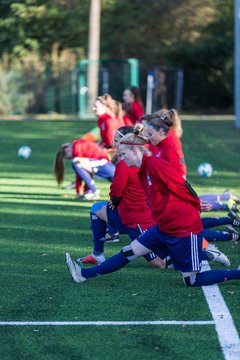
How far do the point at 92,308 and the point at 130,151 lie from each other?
1414mm

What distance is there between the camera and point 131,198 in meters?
8.55

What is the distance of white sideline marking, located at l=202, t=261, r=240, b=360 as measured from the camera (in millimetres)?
5902

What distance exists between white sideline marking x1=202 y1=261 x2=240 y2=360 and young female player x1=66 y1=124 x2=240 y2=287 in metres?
0.15

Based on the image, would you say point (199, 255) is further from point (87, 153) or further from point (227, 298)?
point (87, 153)

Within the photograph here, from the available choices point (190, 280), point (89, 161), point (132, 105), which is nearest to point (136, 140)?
point (190, 280)

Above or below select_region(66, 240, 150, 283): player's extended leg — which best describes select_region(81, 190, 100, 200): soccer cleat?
below

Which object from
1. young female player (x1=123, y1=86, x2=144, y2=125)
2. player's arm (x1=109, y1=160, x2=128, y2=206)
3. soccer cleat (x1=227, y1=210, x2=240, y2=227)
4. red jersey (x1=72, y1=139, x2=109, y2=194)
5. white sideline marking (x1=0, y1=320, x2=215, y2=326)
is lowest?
white sideline marking (x1=0, y1=320, x2=215, y2=326)

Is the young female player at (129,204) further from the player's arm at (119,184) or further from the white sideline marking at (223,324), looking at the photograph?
the white sideline marking at (223,324)

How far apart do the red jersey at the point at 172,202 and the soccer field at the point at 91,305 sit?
1.87ft

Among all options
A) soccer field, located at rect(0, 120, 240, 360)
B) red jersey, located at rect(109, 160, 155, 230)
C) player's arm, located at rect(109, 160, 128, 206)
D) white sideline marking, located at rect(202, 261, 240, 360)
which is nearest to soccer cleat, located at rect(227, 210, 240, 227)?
soccer field, located at rect(0, 120, 240, 360)

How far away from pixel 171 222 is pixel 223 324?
3.85 ft

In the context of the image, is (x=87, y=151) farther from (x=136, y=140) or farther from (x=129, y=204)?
(x=136, y=140)

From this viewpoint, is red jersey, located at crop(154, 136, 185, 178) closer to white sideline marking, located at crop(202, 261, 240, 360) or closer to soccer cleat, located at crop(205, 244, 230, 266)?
soccer cleat, located at crop(205, 244, 230, 266)

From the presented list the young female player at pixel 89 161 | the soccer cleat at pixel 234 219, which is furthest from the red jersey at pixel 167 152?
the young female player at pixel 89 161
